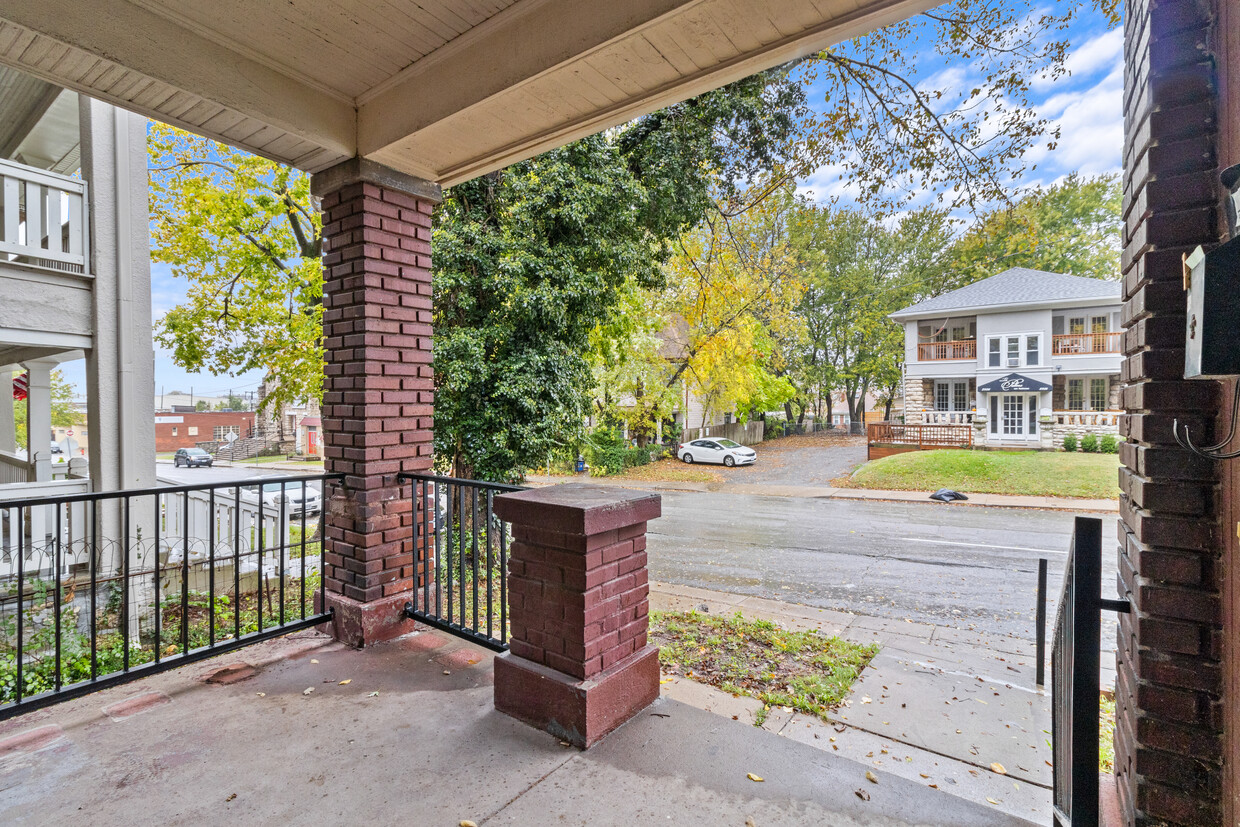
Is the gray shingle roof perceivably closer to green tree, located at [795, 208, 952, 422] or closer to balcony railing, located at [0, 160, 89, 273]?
green tree, located at [795, 208, 952, 422]

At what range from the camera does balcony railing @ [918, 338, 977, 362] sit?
60.9ft

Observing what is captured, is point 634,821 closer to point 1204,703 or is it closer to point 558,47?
point 1204,703

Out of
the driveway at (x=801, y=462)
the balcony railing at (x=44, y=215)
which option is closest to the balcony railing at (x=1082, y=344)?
the driveway at (x=801, y=462)

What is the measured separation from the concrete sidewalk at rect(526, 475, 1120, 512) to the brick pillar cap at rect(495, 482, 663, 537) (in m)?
8.59

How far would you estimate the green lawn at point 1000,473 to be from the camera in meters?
12.6

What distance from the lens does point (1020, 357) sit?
17672 millimetres

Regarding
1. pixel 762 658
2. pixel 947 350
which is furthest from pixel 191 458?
pixel 947 350

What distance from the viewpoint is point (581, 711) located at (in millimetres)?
2080

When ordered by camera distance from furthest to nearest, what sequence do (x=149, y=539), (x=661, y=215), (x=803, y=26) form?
1. (x=661, y=215)
2. (x=149, y=539)
3. (x=803, y=26)

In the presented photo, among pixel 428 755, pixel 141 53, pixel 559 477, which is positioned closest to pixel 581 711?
pixel 428 755

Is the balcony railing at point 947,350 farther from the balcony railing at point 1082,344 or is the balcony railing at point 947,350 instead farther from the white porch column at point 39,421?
the white porch column at point 39,421

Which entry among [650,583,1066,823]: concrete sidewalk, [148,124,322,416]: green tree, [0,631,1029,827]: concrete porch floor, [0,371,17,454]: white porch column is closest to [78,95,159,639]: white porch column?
[0,631,1029,827]: concrete porch floor

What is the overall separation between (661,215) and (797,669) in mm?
5622

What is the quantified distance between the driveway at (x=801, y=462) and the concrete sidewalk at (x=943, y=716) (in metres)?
12.2
